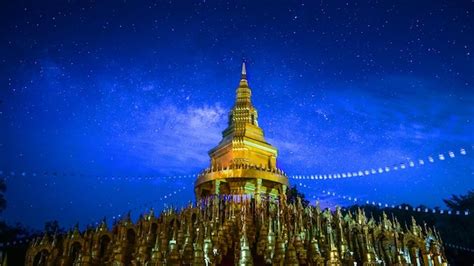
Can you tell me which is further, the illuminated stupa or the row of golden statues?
the row of golden statues

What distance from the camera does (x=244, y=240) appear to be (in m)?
13.4

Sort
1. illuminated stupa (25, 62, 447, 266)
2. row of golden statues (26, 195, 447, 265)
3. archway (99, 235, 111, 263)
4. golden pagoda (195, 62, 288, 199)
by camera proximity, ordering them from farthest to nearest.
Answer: golden pagoda (195, 62, 288, 199) < archway (99, 235, 111, 263) < row of golden statues (26, 195, 447, 265) < illuminated stupa (25, 62, 447, 266)

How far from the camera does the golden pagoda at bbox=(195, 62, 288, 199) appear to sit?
26281mm

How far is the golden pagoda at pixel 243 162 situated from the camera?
26281 mm

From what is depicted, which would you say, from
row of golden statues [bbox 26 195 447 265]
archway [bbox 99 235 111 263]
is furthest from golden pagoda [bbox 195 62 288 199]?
archway [bbox 99 235 111 263]

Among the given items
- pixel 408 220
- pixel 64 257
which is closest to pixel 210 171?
pixel 64 257

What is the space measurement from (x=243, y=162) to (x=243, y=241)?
45.7 ft

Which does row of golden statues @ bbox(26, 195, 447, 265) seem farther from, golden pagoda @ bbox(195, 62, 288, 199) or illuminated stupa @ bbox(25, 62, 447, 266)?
golden pagoda @ bbox(195, 62, 288, 199)

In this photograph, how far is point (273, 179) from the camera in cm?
2692

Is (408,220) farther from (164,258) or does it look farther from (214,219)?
(164,258)

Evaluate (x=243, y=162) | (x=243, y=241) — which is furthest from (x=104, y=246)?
(x=243, y=162)

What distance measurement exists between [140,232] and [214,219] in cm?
382

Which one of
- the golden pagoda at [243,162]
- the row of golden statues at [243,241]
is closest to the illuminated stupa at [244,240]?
the row of golden statues at [243,241]

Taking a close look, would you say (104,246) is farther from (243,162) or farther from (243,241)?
(243,162)
